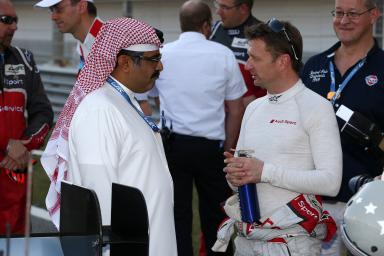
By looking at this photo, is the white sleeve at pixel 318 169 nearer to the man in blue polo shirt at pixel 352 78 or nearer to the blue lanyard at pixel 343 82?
the man in blue polo shirt at pixel 352 78

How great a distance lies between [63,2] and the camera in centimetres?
645

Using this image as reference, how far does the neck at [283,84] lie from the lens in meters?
4.52

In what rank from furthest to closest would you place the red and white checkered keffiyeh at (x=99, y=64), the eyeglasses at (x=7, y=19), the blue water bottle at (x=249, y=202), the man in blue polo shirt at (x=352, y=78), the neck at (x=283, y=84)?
1. the eyeglasses at (x=7, y=19)
2. the man in blue polo shirt at (x=352, y=78)
3. the neck at (x=283, y=84)
4. the blue water bottle at (x=249, y=202)
5. the red and white checkered keffiyeh at (x=99, y=64)

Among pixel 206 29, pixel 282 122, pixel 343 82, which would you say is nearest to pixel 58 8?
pixel 206 29

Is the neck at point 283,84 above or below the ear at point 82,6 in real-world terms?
above

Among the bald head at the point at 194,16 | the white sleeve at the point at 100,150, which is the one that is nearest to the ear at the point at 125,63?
the white sleeve at the point at 100,150

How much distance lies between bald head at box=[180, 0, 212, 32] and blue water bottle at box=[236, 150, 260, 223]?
8.96 feet

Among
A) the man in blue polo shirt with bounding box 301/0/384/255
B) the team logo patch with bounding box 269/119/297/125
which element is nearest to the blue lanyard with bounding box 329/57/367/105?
the man in blue polo shirt with bounding box 301/0/384/255

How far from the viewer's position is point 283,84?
452 cm

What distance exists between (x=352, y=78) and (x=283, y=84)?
945 millimetres

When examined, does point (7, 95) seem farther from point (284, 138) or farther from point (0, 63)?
point (284, 138)

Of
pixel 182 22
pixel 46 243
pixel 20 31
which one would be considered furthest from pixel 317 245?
pixel 20 31

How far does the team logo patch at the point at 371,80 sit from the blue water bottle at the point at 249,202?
118 cm

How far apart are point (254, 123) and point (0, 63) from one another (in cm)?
239
